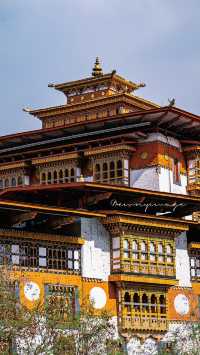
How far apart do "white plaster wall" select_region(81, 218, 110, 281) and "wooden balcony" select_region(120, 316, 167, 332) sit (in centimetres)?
184

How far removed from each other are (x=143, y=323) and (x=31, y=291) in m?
5.68

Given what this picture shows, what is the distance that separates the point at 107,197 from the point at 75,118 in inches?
577

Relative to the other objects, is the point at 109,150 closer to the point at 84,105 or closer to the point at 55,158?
the point at 55,158

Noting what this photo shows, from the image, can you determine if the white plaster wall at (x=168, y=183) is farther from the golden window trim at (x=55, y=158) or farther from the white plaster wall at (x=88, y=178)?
the golden window trim at (x=55, y=158)

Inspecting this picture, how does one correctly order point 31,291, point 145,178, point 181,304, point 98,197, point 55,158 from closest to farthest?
point 31,291
point 98,197
point 181,304
point 145,178
point 55,158

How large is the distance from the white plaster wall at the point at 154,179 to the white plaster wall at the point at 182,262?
4.74m

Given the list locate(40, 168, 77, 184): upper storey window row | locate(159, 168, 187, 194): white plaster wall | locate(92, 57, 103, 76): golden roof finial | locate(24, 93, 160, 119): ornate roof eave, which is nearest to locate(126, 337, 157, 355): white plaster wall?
locate(159, 168, 187, 194): white plaster wall

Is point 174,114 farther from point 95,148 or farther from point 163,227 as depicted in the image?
point 163,227

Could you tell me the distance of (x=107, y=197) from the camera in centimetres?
3741

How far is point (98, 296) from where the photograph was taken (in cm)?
3650

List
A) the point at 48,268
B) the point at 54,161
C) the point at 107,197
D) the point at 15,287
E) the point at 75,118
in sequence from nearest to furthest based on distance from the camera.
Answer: the point at 15,287
the point at 48,268
the point at 107,197
the point at 54,161
the point at 75,118

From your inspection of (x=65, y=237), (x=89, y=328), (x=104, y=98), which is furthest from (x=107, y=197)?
(x=104, y=98)

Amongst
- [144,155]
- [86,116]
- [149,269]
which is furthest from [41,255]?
[86,116]

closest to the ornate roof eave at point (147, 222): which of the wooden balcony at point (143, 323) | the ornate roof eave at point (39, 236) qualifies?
the ornate roof eave at point (39, 236)
